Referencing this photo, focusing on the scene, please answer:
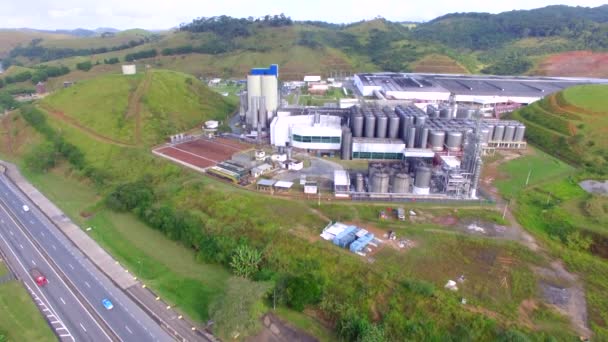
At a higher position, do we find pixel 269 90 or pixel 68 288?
pixel 269 90

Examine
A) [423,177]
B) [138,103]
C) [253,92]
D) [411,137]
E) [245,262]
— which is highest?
[253,92]

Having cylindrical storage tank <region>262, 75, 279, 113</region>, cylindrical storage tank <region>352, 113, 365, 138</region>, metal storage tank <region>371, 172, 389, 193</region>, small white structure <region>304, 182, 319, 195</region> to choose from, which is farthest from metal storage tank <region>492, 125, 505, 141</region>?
cylindrical storage tank <region>262, 75, 279, 113</region>

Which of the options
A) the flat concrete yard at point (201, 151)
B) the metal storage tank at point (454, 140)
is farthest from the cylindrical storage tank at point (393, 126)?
the flat concrete yard at point (201, 151)

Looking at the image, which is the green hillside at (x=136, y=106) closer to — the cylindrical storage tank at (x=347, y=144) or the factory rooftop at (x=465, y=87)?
the cylindrical storage tank at (x=347, y=144)

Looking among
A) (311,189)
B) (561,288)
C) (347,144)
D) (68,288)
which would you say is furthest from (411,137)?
(68,288)

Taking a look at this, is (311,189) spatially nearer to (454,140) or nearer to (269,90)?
(454,140)

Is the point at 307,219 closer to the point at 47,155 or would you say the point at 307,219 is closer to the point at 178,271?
the point at 178,271

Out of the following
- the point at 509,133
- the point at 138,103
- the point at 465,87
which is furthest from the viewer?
the point at 465,87

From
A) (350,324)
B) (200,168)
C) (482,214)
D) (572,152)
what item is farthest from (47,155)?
(572,152)
